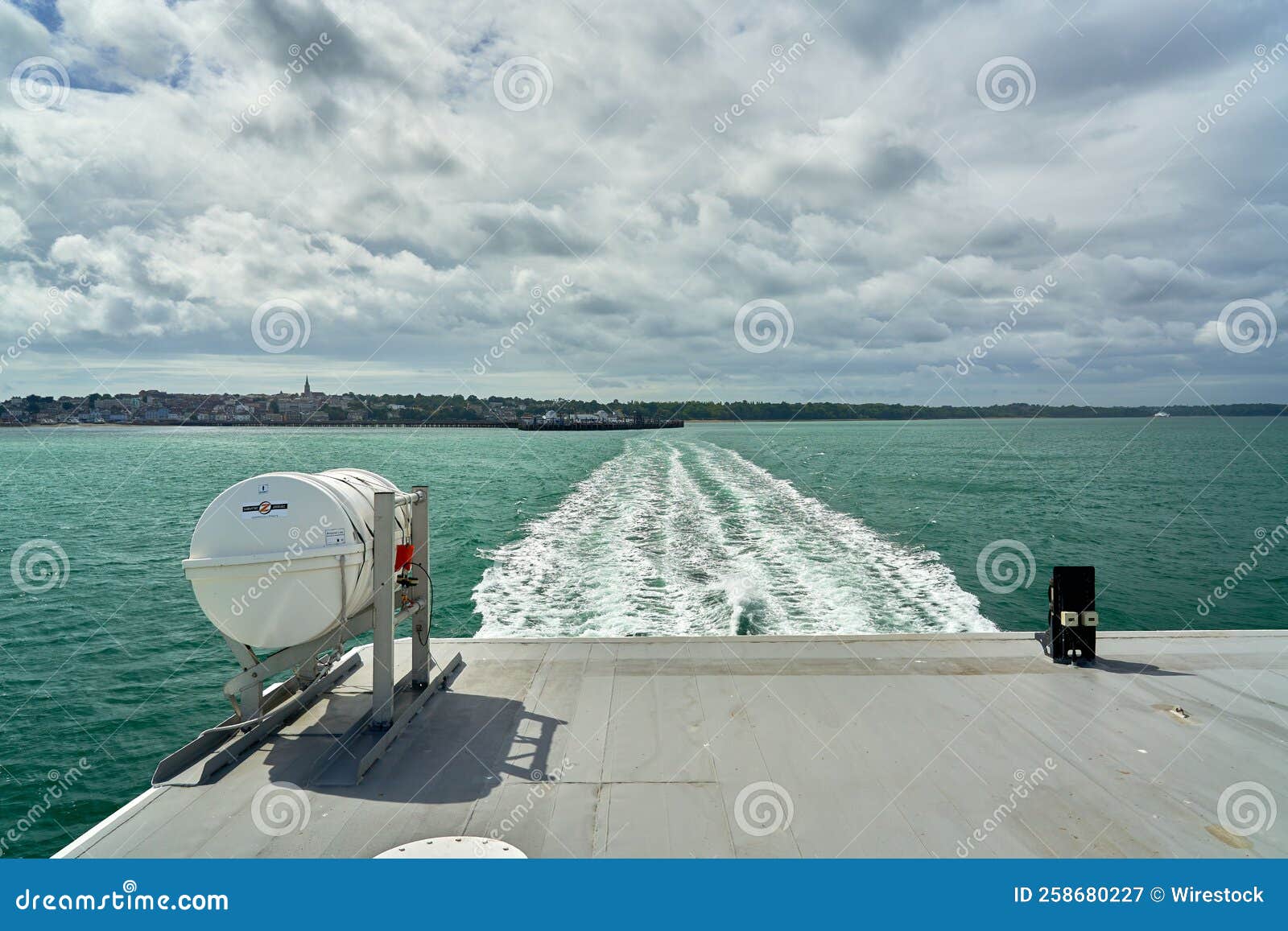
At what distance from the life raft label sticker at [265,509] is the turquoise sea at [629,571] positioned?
5175 mm

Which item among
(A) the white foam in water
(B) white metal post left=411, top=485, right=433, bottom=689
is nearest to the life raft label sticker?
(B) white metal post left=411, top=485, right=433, bottom=689

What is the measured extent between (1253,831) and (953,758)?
2231 mm

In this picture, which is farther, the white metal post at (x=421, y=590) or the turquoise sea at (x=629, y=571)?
the turquoise sea at (x=629, y=571)

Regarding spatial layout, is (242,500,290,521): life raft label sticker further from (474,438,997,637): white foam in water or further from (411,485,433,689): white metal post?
(474,438,997,637): white foam in water

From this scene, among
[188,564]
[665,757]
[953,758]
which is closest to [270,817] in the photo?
[188,564]

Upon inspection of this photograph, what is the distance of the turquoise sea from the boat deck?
4.39 metres

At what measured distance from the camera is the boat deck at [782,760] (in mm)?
5398

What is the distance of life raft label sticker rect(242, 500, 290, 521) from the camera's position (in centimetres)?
691

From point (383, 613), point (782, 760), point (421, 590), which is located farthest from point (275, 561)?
point (782, 760)

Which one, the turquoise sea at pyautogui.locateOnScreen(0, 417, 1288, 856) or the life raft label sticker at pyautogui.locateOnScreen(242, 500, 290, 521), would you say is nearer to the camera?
the life raft label sticker at pyautogui.locateOnScreen(242, 500, 290, 521)

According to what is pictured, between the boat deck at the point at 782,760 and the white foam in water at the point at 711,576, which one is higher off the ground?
the boat deck at the point at 782,760

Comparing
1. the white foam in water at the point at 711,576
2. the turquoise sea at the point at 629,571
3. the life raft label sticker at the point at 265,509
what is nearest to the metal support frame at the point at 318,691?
the life raft label sticker at the point at 265,509

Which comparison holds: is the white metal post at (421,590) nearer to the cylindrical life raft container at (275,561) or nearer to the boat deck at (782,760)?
the boat deck at (782,760)

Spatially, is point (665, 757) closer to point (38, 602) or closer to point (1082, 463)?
point (38, 602)
